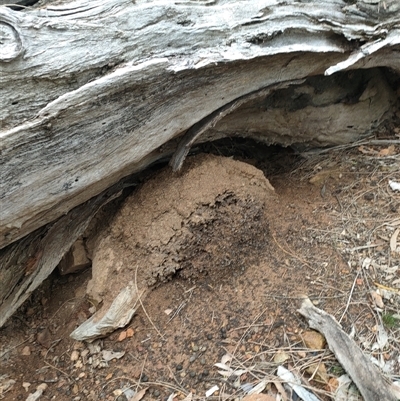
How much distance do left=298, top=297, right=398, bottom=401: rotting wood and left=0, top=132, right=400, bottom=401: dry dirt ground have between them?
2.2 inches

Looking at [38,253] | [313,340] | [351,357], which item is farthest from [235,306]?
[38,253]

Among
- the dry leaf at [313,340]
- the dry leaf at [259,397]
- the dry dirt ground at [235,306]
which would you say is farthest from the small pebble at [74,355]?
the dry leaf at [313,340]

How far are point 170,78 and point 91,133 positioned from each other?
1.49 feet

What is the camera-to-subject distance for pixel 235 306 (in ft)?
7.75

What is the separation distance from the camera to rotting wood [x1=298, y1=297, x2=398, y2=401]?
1.91 meters

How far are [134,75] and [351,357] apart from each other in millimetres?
1548

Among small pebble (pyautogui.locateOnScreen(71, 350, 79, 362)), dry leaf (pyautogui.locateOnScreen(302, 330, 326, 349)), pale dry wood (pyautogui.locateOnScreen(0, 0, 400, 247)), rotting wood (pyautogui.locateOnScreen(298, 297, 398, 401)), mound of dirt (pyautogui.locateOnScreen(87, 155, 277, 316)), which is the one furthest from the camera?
mound of dirt (pyautogui.locateOnScreen(87, 155, 277, 316))

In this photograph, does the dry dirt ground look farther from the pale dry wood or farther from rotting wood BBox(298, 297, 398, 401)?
the pale dry wood

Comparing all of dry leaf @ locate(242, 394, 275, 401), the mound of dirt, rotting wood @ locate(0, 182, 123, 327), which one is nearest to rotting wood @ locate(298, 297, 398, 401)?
dry leaf @ locate(242, 394, 275, 401)

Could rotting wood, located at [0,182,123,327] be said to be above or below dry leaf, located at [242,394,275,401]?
above

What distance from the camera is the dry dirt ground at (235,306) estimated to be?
7.09 feet

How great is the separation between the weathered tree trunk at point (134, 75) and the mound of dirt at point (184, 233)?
193 mm

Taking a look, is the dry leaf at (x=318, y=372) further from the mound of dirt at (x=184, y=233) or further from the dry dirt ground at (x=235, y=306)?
the mound of dirt at (x=184, y=233)

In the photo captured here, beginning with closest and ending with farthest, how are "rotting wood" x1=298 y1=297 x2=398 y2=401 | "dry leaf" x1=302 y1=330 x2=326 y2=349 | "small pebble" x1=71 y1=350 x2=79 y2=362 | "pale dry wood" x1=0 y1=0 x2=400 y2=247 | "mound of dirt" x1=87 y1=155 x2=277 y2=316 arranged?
"rotting wood" x1=298 y1=297 x2=398 y2=401, "pale dry wood" x1=0 y1=0 x2=400 y2=247, "dry leaf" x1=302 y1=330 x2=326 y2=349, "small pebble" x1=71 y1=350 x2=79 y2=362, "mound of dirt" x1=87 y1=155 x2=277 y2=316
